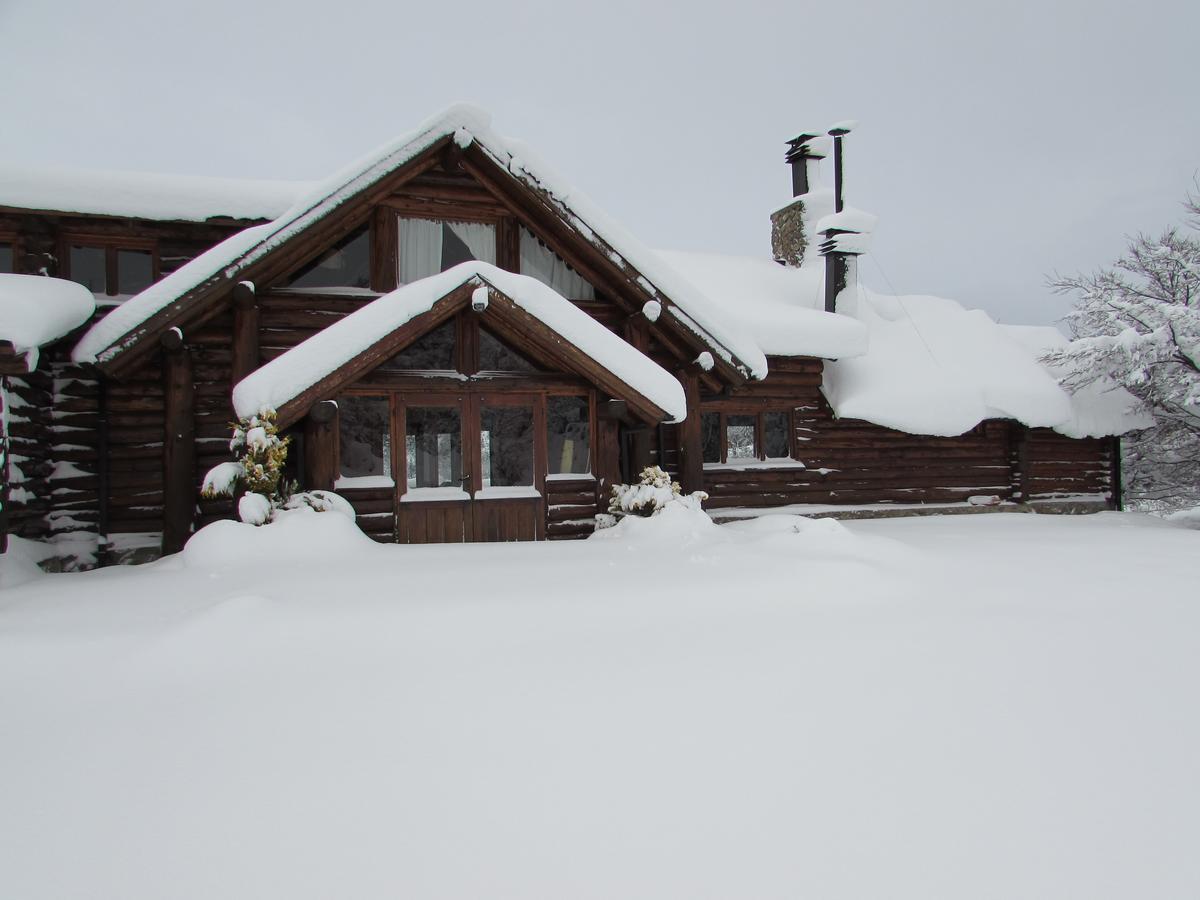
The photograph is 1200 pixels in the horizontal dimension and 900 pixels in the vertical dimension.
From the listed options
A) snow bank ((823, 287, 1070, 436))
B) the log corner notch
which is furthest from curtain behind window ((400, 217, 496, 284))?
snow bank ((823, 287, 1070, 436))

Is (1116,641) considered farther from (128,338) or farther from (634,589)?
(128,338)

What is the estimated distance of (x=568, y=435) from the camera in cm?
1020

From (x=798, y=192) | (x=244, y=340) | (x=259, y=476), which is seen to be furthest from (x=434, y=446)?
(x=798, y=192)

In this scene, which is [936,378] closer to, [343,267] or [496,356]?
[496,356]

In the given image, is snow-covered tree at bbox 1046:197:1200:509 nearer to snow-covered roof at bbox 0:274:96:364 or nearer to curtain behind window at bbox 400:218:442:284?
curtain behind window at bbox 400:218:442:284

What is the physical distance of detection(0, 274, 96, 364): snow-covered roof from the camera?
7461 mm

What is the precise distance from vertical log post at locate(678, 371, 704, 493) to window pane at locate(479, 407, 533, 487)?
9.22 feet

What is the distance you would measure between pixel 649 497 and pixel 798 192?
11.5 metres

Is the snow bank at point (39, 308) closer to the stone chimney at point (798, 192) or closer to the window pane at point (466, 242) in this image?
the window pane at point (466, 242)

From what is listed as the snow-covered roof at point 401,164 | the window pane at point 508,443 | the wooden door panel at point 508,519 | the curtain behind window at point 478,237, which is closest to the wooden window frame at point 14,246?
the snow-covered roof at point 401,164

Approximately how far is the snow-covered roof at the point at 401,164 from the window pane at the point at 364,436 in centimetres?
224

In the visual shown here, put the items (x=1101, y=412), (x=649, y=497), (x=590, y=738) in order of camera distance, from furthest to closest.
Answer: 1. (x=1101, y=412)
2. (x=649, y=497)
3. (x=590, y=738)

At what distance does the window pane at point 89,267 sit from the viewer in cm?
1014

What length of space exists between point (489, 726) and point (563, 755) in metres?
0.50
